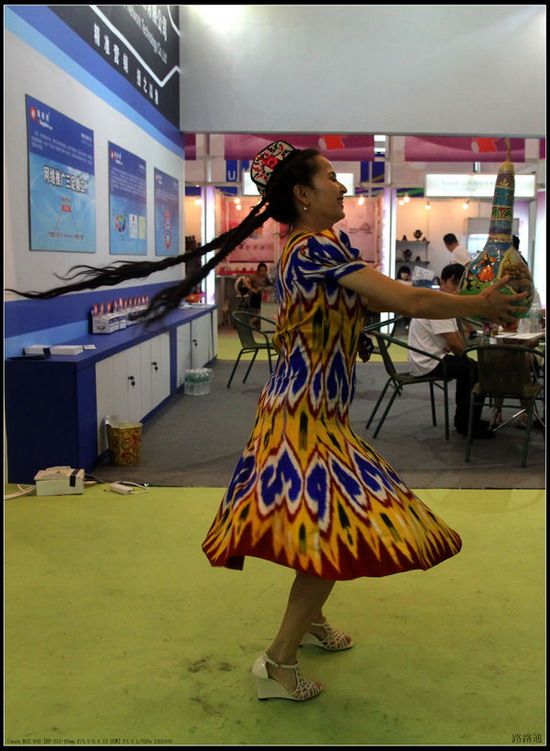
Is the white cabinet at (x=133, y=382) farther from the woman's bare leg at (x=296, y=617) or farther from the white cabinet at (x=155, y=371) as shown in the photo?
the woman's bare leg at (x=296, y=617)

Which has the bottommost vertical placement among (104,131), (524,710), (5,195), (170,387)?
(524,710)

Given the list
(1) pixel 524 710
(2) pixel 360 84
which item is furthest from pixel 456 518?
(2) pixel 360 84

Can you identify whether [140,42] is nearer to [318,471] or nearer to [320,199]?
[320,199]

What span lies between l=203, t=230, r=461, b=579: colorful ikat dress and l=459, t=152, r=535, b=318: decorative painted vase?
513 mm

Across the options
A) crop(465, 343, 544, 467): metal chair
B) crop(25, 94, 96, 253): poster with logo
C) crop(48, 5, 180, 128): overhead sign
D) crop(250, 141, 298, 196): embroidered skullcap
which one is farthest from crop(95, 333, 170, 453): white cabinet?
crop(250, 141, 298, 196): embroidered skullcap

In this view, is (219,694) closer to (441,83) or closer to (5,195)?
(5,195)

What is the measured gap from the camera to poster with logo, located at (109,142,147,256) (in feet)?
21.3

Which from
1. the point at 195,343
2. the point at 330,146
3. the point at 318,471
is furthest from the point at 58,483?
the point at 330,146

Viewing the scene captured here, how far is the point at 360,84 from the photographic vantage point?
29.9 ft

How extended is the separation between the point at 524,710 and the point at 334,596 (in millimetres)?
951

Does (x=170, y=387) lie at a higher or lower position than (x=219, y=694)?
higher

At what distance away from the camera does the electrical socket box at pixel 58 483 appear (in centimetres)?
426

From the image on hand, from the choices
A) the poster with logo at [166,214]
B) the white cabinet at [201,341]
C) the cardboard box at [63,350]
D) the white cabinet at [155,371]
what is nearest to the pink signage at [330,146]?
the poster with logo at [166,214]

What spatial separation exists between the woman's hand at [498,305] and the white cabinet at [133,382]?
3.23 m
